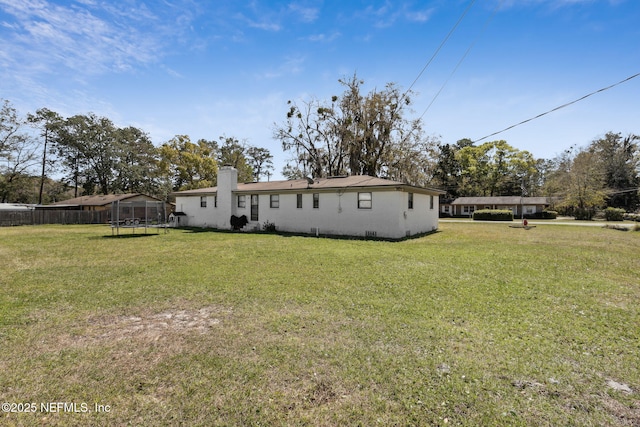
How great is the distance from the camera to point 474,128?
15023 mm

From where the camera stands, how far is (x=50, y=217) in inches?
1074

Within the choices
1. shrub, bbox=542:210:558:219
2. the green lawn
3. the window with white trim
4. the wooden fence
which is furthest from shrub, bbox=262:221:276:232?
shrub, bbox=542:210:558:219

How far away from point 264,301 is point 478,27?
1231 cm

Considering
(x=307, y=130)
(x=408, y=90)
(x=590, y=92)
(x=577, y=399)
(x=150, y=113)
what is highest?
(x=408, y=90)

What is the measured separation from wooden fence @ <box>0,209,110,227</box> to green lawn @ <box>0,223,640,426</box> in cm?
2572

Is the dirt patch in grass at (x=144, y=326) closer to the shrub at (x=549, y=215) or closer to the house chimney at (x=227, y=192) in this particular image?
the house chimney at (x=227, y=192)

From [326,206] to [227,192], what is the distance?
7966 millimetres

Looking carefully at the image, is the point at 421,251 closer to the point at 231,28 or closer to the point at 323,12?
the point at 323,12

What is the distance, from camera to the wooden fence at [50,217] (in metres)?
25.4

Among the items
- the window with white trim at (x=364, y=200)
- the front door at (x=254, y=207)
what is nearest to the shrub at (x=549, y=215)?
the window with white trim at (x=364, y=200)

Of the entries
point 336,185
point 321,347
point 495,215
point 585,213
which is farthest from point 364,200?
point 585,213

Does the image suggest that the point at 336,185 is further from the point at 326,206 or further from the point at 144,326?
the point at 144,326

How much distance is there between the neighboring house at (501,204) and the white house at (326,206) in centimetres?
3121

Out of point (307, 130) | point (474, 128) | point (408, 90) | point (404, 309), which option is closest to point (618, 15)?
point (474, 128)
